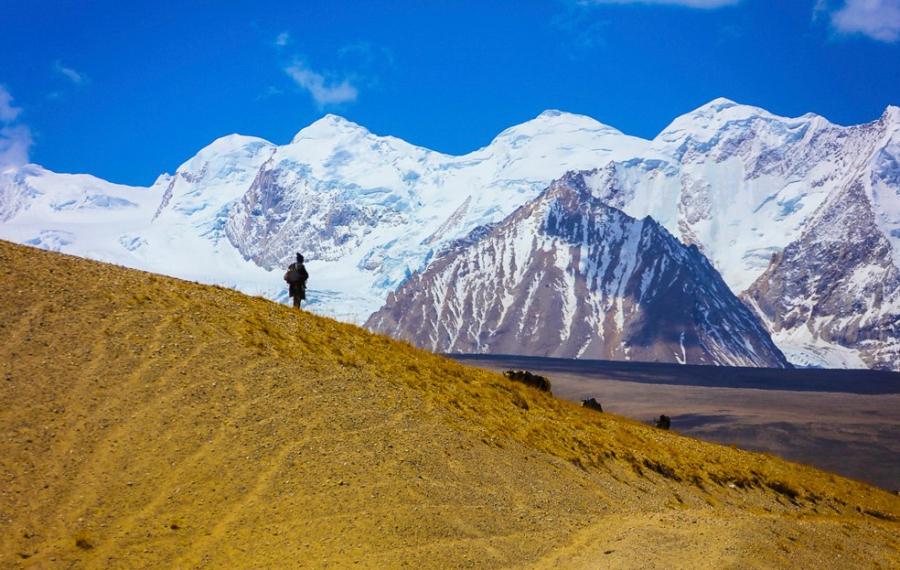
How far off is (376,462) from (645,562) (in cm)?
A: 639

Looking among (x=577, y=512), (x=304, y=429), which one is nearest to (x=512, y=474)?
(x=577, y=512)

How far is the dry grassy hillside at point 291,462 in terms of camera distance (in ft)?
62.8

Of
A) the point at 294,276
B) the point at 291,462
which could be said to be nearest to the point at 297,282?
the point at 294,276

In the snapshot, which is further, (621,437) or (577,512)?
(621,437)

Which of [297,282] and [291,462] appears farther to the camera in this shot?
[297,282]

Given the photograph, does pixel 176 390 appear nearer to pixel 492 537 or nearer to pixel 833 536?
pixel 492 537

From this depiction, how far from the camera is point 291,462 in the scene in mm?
21781

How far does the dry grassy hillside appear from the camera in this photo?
19.1m

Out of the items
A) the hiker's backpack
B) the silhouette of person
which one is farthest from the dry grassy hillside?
the hiker's backpack

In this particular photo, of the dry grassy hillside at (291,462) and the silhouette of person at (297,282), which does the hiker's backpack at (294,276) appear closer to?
the silhouette of person at (297,282)

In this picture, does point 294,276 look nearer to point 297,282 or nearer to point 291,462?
point 297,282

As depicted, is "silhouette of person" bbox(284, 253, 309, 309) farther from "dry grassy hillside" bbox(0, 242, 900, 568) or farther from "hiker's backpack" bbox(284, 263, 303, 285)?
"dry grassy hillside" bbox(0, 242, 900, 568)

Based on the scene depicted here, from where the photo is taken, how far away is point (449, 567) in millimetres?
19188

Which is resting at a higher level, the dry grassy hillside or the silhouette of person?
the silhouette of person
